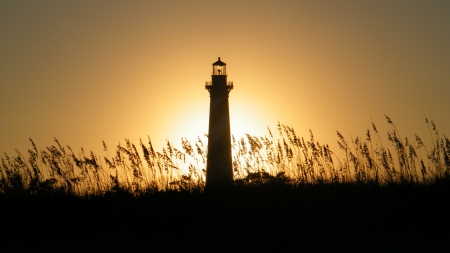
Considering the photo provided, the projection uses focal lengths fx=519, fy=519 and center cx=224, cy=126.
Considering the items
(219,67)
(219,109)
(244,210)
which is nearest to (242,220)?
(244,210)

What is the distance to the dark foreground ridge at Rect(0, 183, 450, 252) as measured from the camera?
5938 millimetres

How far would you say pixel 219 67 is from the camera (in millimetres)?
25484

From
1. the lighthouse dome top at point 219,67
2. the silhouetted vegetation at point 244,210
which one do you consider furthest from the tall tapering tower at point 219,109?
the silhouetted vegetation at point 244,210

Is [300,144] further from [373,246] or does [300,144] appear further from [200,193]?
[373,246]

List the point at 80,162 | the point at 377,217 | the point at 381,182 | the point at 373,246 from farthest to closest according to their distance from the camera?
the point at 80,162 < the point at 381,182 < the point at 377,217 < the point at 373,246

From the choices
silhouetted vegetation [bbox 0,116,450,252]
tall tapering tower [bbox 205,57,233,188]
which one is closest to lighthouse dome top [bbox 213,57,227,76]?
tall tapering tower [bbox 205,57,233,188]

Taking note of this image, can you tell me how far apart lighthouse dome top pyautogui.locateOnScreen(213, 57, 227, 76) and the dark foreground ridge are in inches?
711

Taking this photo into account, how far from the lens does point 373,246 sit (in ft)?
19.0

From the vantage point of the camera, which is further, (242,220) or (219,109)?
(219,109)

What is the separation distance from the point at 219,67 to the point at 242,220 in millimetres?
19430

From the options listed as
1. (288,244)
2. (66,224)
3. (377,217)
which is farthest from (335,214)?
(66,224)

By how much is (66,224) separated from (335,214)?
11.4ft

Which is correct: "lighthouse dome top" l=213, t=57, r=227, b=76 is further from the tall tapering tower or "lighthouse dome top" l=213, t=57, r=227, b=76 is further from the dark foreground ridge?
the dark foreground ridge

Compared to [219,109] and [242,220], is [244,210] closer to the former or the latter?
[242,220]
